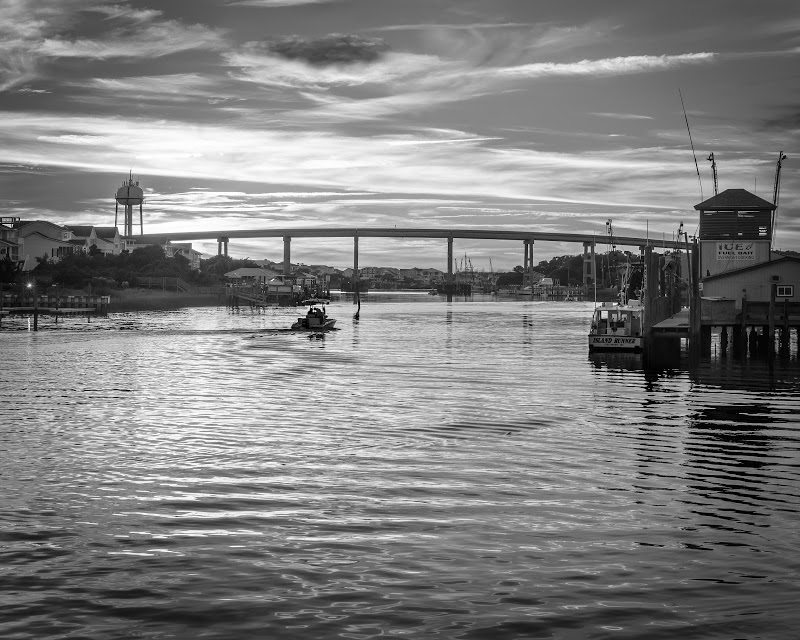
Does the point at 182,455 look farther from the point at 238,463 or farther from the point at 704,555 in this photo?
the point at 704,555

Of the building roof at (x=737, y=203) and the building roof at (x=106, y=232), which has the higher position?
the building roof at (x=106, y=232)

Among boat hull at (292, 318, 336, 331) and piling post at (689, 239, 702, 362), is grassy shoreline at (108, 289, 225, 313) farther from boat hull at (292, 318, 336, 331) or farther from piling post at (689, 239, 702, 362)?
piling post at (689, 239, 702, 362)

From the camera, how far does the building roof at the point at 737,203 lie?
60000 mm

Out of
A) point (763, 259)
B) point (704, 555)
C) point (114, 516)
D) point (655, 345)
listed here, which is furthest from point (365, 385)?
point (763, 259)

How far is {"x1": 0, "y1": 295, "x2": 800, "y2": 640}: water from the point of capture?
32.9ft

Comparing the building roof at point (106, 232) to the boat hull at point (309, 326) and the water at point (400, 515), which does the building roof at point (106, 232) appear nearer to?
the boat hull at point (309, 326)

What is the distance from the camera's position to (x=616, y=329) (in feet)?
171

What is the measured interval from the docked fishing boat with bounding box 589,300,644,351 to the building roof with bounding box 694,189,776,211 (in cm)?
1085

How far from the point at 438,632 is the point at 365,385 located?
2539 cm

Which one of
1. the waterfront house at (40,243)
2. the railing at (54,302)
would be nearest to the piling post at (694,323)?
the railing at (54,302)

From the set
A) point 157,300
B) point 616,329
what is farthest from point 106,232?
point 616,329

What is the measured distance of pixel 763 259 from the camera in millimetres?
59219

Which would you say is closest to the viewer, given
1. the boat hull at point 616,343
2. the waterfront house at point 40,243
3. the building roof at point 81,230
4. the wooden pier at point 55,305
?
the boat hull at point 616,343

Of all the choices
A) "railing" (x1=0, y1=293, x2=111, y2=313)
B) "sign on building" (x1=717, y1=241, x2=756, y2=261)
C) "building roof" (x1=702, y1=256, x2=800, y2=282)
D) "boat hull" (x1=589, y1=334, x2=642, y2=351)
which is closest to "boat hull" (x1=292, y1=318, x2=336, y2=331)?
"boat hull" (x1=589, y1=334, x2=642, y2=351)
